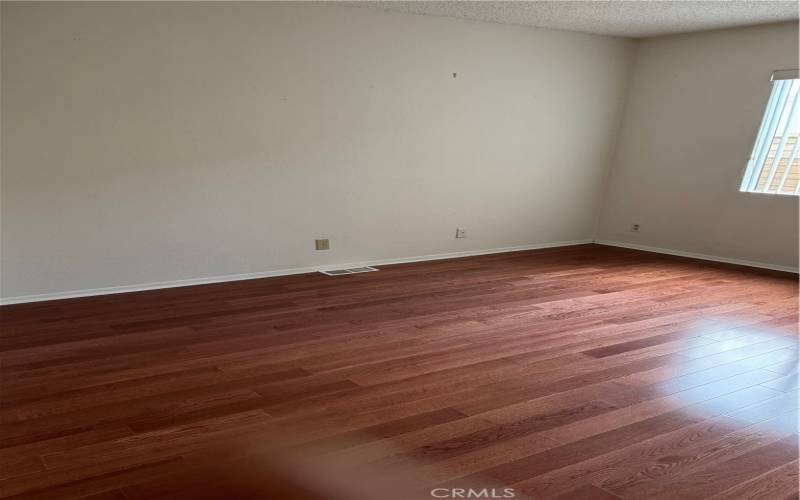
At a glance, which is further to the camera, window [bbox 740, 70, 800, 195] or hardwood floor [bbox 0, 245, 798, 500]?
window [bbox 740, 70, 800, 195]

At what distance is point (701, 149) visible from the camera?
21.2 feet

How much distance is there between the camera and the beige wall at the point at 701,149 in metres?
5.95

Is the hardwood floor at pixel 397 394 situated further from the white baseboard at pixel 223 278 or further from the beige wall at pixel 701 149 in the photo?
the beige wall at pixel 701 149

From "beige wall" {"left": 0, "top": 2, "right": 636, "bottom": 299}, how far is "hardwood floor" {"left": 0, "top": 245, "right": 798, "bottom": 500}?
499mm

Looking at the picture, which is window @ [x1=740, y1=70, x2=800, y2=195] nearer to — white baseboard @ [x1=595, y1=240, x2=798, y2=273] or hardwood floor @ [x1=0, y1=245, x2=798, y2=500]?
white baseboard @ [x1=595, y1=240, x2=798, y2=273]

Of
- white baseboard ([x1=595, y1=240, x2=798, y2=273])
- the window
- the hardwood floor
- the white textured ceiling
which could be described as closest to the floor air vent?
the hardwood floor

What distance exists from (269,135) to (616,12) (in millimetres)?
3325

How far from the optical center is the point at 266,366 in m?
3.13

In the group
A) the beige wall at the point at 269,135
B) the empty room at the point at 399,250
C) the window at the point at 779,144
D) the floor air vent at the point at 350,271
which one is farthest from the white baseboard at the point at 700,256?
the floor air vent at the point at 350,271

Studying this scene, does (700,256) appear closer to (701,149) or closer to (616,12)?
(701,149)

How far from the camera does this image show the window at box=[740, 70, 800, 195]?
229 inches

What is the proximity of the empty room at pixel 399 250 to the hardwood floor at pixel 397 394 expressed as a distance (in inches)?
0.7

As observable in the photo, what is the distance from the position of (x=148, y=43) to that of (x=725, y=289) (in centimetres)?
515

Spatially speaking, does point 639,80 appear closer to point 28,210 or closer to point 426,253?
point 426,253
